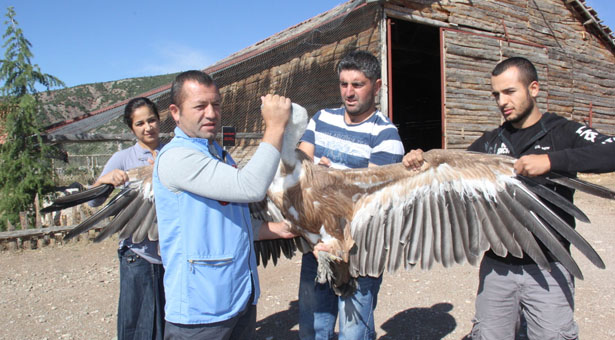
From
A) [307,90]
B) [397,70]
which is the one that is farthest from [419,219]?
[397,70]

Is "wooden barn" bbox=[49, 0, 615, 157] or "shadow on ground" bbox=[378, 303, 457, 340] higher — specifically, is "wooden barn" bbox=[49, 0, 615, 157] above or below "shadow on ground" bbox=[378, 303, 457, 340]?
above

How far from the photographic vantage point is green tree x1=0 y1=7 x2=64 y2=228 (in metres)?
8.20

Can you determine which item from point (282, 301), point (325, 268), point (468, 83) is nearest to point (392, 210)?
point (325, 268)

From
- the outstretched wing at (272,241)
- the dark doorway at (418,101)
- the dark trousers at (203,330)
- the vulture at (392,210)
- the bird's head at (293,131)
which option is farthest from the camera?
the dark doorway at (418,101)

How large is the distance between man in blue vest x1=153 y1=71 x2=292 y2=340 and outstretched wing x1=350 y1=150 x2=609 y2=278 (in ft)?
3.49

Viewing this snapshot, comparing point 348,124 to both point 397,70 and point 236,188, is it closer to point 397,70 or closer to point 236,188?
point 236,188

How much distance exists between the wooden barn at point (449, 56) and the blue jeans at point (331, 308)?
21.1 ft

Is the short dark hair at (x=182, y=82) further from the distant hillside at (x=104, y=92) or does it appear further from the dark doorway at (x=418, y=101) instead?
the distant hillside at (x=104, y=92)

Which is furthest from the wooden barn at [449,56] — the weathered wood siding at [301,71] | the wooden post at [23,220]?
the wooden post at [23,220]

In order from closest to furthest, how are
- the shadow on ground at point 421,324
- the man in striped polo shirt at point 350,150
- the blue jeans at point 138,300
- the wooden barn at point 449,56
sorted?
the man in striped polo shirt at point 350,150 → the blue jeans at point 138,300 → the shadow on ground at point 421,324 → the wooden barn at point 449,56

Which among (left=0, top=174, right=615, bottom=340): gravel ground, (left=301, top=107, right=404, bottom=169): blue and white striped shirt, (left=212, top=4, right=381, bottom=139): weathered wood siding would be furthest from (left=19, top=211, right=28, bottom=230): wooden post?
(left=301, top=107, right=404, bottom=169): blue and white striped shirt

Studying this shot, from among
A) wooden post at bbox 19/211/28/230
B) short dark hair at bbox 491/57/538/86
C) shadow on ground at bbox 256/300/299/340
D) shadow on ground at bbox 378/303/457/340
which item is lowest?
shadow on ground at bbox 256/300/299/340

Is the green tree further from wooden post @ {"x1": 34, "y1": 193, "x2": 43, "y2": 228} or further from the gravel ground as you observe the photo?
the gravel ground

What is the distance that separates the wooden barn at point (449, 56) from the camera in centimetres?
937
